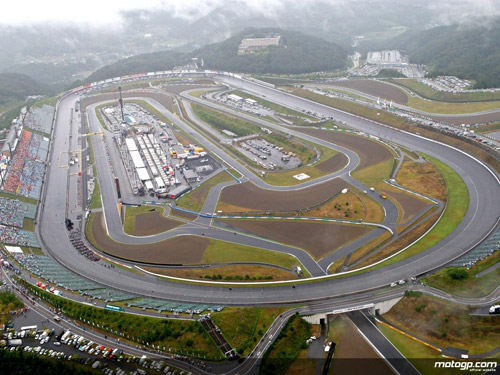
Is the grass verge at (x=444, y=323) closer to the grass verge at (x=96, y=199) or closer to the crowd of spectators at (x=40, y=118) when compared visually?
the grass verge at (x=96, y=199)

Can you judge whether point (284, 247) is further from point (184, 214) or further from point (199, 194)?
point (199, 194)

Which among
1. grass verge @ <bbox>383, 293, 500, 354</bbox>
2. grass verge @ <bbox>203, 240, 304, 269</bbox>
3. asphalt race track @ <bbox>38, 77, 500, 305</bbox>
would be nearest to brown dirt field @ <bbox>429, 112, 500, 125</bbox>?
asphalt race track @ <bbox>38, 77, 500, 305</bbox>

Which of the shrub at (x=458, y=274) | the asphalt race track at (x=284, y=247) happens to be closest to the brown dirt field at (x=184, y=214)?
the asphalt race track at (x=284, y=247)

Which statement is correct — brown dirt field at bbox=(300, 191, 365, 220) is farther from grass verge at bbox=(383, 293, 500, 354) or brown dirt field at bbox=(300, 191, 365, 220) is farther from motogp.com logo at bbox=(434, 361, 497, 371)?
motogp.com logo at bbox=(434, 361, 497, 371)

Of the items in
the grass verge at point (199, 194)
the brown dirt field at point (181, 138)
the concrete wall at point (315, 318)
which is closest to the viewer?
the concrete wall at point (315, 318)

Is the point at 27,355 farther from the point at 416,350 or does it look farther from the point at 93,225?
the point at 416,350
